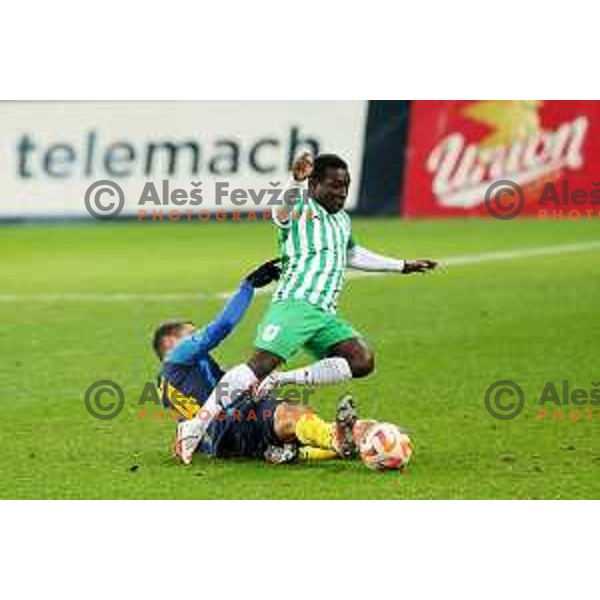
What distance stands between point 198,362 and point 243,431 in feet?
1.19

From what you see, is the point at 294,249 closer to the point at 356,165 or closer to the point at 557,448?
the point at 557,448

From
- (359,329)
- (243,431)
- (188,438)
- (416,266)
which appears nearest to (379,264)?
(416,266)

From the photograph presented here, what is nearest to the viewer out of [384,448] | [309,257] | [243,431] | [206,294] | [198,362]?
[384,448]

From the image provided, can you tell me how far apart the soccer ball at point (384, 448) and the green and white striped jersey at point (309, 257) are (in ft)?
1.81

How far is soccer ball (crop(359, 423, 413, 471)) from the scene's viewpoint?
727 centimetres

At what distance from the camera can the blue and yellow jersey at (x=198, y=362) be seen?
7.50 meters

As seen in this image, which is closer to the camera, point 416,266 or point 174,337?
point 416,266

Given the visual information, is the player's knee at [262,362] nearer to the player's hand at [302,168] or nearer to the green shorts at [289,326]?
the green shorts at [289,326]

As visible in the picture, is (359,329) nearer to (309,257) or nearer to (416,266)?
(416,266)

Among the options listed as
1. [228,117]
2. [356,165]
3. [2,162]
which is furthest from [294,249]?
[356,165]

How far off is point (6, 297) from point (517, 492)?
19.1 ft

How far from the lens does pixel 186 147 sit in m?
11.6

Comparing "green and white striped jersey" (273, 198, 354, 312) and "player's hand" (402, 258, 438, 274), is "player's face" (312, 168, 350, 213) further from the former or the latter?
"player's hand" (402, 258, 438, 274)

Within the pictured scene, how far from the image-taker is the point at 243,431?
296 inches
